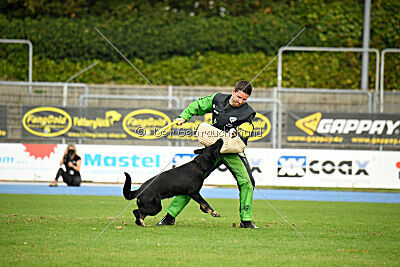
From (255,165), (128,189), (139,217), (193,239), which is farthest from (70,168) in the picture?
(193,239)

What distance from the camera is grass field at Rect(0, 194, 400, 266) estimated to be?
5607 millimetres

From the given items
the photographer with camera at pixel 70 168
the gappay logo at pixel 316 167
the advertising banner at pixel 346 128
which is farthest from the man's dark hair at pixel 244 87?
the advertising banner at pixel 346 128

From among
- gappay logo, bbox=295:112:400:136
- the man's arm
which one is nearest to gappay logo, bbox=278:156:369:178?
gappay logo, bbox=295:112:400:136

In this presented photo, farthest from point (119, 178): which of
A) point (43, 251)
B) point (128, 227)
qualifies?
point (43, 251)

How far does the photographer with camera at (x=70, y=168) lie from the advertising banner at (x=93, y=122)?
1.17m

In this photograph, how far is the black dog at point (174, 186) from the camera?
7473mm

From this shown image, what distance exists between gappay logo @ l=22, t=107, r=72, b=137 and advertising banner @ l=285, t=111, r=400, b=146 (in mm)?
6184

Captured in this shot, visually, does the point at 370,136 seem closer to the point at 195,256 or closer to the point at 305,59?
the point at 305,59

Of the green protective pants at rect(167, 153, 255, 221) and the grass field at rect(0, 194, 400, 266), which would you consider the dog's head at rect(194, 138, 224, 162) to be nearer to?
the green protective pants at rect(167, 153, 255, 221)

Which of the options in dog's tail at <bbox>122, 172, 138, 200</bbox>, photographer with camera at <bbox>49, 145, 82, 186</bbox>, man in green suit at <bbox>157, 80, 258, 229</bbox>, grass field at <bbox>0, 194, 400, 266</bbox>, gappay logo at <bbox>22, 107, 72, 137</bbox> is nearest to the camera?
grass field at <bbox>0, 194, 400, 266</bbox>

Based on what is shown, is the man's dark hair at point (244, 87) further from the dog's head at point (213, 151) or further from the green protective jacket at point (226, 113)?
the dog's head at point (213, 151)

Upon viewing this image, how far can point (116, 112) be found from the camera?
16.3 meters

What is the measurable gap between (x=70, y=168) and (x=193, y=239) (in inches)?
351

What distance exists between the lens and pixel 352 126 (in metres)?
16.1
